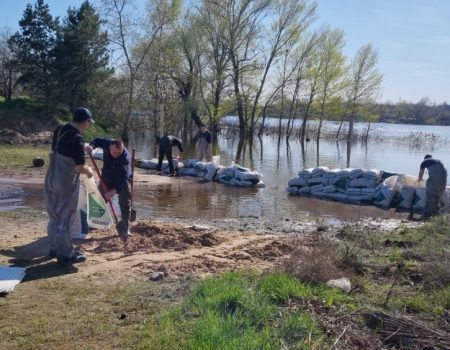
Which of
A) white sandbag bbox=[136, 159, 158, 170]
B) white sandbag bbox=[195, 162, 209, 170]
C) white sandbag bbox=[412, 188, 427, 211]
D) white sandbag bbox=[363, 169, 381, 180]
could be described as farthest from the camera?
white sandbag bbox=[136, 159, 158, 170]

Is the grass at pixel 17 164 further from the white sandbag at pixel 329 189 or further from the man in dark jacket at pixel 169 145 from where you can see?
the white sandbag at pixel 329 189

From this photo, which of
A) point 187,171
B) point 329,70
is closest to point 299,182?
point 187,171

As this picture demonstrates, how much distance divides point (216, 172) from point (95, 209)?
1031 centimetres

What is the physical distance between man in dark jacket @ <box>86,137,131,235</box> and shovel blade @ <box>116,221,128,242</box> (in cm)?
6

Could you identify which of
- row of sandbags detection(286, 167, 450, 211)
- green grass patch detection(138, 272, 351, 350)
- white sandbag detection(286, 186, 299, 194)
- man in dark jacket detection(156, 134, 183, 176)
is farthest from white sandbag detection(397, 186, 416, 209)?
green grass patch detection(138, 272, 351, 350)

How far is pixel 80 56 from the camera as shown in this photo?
34.9 m

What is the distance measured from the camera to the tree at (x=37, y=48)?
34594mm

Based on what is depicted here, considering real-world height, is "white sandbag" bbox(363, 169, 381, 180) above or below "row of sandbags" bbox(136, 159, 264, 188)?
above

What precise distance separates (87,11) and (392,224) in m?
30.7

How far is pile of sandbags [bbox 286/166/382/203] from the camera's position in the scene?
580 inches

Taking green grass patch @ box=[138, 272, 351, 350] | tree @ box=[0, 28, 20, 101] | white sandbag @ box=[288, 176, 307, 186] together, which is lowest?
white sandbag @ box=[288, 176, 307, 186]

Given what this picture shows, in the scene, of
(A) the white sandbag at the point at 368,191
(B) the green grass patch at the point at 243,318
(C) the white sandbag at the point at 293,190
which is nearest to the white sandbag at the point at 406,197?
(A) the white sandbag at the point at 368,191

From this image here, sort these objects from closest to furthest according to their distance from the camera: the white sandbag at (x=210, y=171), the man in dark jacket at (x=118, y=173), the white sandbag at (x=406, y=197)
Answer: the man in dark jacket at (x=118, y=173), the white sandbag at (x=406, y=197), the white sandbag at (x=210, y=171)

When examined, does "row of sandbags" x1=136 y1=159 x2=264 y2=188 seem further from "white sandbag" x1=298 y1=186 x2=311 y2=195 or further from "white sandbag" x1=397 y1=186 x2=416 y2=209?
"white sandbag" x1=397 y1=186 x2=416 y2=209
